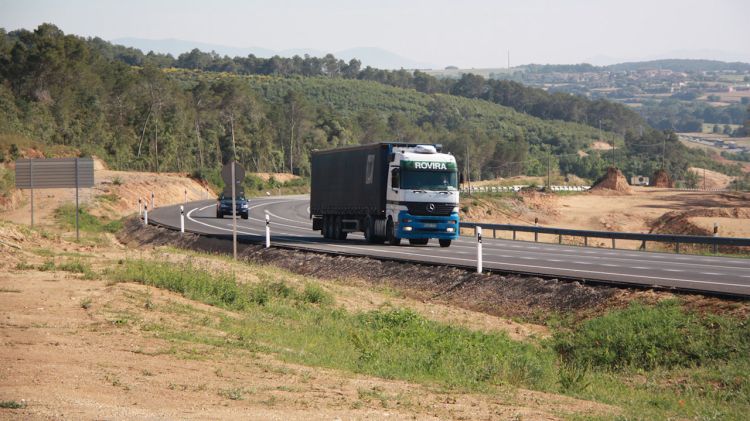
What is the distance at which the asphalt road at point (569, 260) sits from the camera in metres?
25.6

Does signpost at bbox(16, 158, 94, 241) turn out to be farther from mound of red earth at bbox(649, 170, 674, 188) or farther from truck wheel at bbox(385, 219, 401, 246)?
mound of red earth at bbox(649, 170, 674, 188)

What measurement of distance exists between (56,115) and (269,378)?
95.9 meters

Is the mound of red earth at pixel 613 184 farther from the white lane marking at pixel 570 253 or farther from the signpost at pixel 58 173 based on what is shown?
the signpost at pixel 58 173

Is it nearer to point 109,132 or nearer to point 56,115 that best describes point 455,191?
point 56,115

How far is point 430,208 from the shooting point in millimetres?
36531

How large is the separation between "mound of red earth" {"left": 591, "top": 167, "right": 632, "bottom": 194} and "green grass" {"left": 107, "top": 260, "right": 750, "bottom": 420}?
93.2m

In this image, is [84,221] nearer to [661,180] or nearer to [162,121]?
[162,121]

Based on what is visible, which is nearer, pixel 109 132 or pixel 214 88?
pixel 109 132

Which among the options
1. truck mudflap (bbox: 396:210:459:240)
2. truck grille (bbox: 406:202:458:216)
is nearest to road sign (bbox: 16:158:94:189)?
truck mudflap (bbox: 396:210:459:240)

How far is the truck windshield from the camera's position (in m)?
36.4

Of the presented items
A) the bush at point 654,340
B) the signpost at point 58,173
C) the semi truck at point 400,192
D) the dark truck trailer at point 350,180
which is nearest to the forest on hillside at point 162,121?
the signpost at point 58,173

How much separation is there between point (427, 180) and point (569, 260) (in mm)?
5810

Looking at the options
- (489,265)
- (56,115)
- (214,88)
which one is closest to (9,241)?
(489,265)

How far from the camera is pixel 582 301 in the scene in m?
23.3
